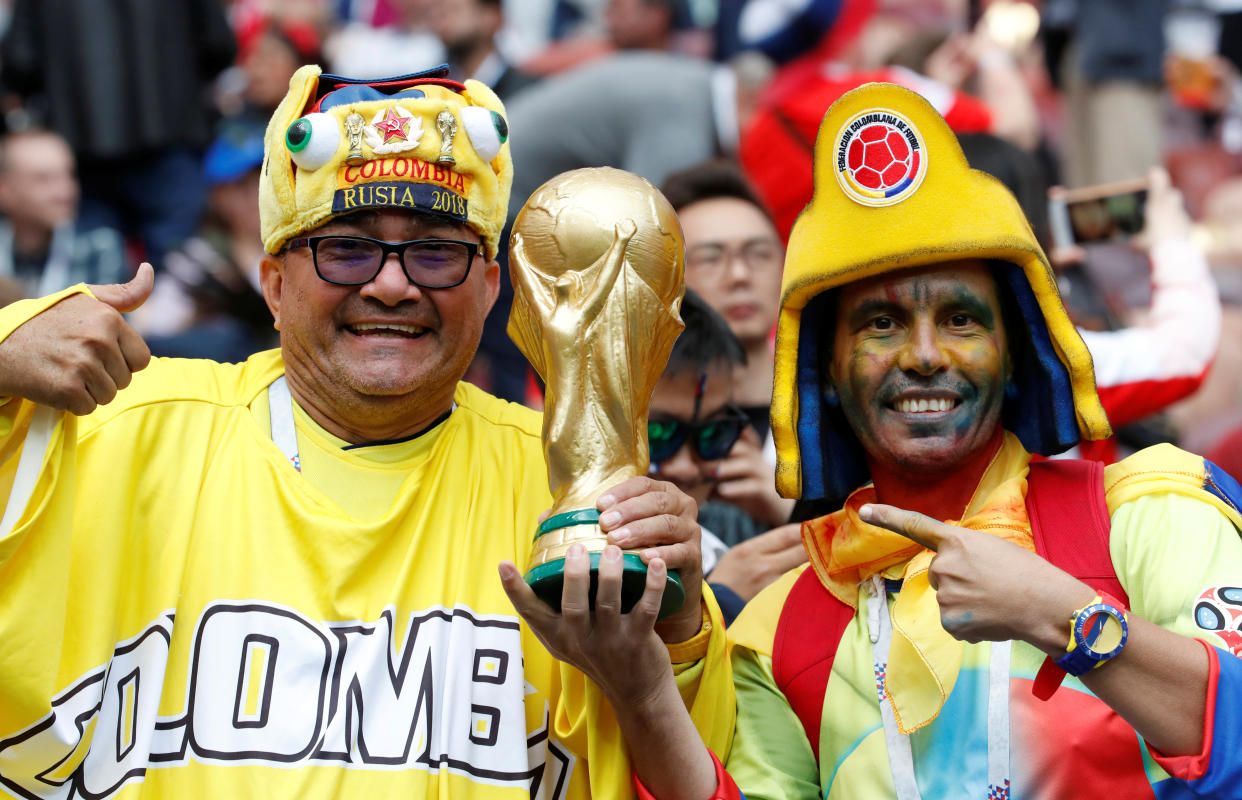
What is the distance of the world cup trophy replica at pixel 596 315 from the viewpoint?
2.62 m

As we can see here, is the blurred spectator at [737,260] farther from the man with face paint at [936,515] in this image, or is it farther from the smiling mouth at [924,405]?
the smiling mouth at [924,405]

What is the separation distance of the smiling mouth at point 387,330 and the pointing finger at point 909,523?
1.05 meters

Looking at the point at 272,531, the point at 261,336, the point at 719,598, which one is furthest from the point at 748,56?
the point at 272,531

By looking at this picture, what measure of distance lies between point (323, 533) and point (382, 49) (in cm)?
630

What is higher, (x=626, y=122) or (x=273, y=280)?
(x=626, y=122)

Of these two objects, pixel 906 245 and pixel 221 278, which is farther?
pixel 221 278

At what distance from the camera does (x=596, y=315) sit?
104 inches

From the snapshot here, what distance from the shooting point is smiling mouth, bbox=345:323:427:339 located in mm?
2959

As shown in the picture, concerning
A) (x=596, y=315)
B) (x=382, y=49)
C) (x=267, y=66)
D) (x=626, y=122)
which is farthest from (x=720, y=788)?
(x=382, y=49)

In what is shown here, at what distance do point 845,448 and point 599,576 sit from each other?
86cm

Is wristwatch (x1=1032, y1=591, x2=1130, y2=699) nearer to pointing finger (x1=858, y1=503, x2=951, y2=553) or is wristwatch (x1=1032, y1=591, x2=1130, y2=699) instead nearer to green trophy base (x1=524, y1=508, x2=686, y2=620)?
pointing finger (x1=858, y1=503, x2=951, y2=553)

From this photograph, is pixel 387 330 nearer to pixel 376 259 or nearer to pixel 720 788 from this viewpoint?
pixel 376 259

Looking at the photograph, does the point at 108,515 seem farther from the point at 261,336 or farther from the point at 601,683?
the point at 261,336

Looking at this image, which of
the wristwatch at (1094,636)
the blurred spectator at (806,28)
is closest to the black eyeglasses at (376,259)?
the wristwatch at (1094,636)
